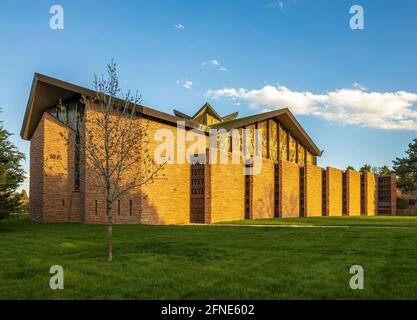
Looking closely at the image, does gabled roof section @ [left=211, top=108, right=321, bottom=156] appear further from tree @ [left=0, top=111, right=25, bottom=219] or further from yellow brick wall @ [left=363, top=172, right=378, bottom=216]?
tree @ [left=0, top=111, right=25, bottom=219]

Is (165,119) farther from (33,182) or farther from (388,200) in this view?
(388,200)

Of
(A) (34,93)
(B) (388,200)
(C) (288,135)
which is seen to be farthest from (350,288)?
(B) (388,200)

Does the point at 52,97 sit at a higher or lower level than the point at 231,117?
lower

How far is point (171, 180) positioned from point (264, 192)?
10661 millimetres

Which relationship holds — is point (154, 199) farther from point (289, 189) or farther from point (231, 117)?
point (231, 117)

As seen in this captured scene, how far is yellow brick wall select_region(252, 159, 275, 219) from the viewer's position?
106 feet

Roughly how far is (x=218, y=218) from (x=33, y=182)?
17.5 m

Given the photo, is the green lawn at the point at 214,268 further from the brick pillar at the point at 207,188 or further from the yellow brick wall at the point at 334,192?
the yellow brick wall at the point at 334,192

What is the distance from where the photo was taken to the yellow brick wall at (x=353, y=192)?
4766cm

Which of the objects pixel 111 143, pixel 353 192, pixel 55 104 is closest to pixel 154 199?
pixel 55 104

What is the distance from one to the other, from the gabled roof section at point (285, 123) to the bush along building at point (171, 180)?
0.20m

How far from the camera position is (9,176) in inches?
803

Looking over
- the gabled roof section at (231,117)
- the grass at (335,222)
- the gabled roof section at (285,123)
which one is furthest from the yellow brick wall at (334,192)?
the gabled roof section at (231,117)

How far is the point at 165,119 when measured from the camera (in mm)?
26031
